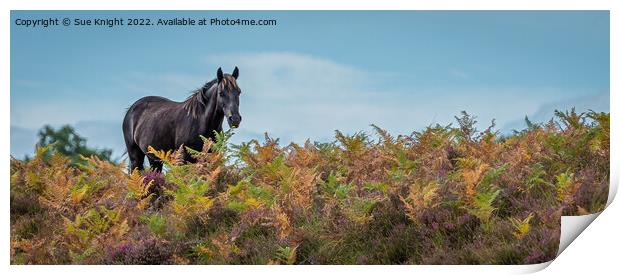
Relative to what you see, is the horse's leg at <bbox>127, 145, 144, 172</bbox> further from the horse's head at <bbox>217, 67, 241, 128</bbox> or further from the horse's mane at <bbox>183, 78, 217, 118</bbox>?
the horse's head at <bbox>217, 67, 241, 128</bbox>

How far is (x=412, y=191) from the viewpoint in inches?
292

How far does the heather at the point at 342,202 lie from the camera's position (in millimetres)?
7262

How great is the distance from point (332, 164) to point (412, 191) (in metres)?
1.82

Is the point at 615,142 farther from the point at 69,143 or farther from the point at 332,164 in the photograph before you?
the point at 69,143

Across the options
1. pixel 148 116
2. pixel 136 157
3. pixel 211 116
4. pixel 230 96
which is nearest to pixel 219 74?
pixel 230 96

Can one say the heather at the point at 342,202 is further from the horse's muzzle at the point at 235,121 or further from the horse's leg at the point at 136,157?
the horse's leg at the point at 136,157

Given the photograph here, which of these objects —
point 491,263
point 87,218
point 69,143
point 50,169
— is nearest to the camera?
point 491,263

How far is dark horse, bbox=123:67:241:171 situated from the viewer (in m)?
9.43

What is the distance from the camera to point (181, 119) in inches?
430

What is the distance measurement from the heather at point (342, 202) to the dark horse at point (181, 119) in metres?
0.54

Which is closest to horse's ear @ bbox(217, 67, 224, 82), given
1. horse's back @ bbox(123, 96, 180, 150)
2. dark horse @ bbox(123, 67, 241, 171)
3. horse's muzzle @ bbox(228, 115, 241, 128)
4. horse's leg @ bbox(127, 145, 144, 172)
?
dark horse @ bbox(123, 67, 241, 171)

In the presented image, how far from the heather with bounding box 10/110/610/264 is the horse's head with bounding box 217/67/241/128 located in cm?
27

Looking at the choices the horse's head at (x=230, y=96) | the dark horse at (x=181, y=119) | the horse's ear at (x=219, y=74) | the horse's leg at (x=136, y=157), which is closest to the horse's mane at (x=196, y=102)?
the dark horse at (x=181, y=119)
